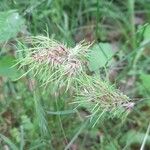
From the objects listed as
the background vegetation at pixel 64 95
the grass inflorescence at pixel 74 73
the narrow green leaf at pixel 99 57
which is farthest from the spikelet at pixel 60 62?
the narrow green leaf at pixel 99 57

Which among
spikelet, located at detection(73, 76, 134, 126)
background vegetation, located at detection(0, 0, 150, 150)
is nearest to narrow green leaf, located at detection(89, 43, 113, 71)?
background vegetation, located at detection(0, 0, 150, 150)

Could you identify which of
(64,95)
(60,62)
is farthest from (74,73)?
(64,95)

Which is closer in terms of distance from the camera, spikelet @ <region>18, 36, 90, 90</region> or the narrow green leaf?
spikelet @ <region>18, 36, 90, 90</region>

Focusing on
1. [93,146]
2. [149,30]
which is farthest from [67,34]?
[93,146]

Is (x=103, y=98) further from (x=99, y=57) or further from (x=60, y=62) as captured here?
(x=99, y=57)

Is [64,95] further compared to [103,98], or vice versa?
[64,95]

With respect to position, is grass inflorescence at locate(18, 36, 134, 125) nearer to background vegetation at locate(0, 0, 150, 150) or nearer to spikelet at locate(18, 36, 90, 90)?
spikelet at locate(18, 36, 90, 90)

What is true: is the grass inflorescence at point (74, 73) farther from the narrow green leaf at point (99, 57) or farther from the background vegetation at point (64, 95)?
the narrow green leaf at point (99, 57)

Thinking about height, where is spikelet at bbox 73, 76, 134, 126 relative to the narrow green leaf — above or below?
below
